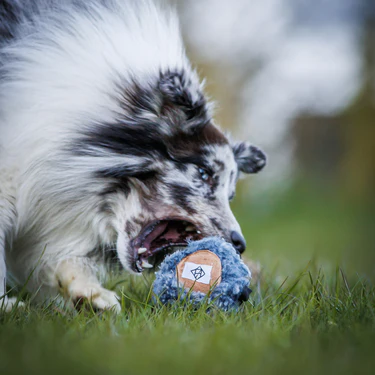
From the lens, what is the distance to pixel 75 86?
307 centimetres

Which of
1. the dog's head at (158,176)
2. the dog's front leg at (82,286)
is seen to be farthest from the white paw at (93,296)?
the dog's head at (158,176)

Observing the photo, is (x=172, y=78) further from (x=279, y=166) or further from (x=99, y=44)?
(x=279, y=166)

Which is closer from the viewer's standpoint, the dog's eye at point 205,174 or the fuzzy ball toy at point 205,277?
the fuzzy ball toy at point 205,277

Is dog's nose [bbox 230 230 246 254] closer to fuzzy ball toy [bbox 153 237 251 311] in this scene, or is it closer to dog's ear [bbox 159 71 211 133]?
fuzzy ball toy [bbox 153 237 251 311]

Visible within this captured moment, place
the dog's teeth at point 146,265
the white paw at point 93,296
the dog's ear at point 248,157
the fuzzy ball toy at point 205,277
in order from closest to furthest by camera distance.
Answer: the fuzzy ball toy at point 205,277, the white paw at point 93,296, the dog's teeth at point 146,265, the dog's ear at point 248,157

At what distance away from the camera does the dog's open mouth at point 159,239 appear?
9.64 ft

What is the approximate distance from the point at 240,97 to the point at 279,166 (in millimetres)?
2119

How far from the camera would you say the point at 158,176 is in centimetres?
303

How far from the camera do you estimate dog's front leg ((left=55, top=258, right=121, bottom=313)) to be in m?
2.65

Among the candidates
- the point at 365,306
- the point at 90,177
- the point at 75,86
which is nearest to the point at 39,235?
the point at 90,177

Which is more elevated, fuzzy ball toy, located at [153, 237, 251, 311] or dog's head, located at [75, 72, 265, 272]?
dog's head, located at [75, 72, 265, 272]

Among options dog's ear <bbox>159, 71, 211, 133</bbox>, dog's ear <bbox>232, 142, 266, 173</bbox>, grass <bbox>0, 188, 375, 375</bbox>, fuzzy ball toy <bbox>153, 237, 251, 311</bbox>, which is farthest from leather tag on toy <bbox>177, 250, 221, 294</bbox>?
dog's ear <bbox>232, 142, 266, 173</bbox>

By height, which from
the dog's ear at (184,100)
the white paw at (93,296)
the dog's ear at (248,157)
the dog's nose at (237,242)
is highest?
the dog's ear at (184,100)

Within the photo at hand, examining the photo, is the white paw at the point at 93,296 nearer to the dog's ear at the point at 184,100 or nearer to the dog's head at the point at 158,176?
the dog's head at the point at 158,176
